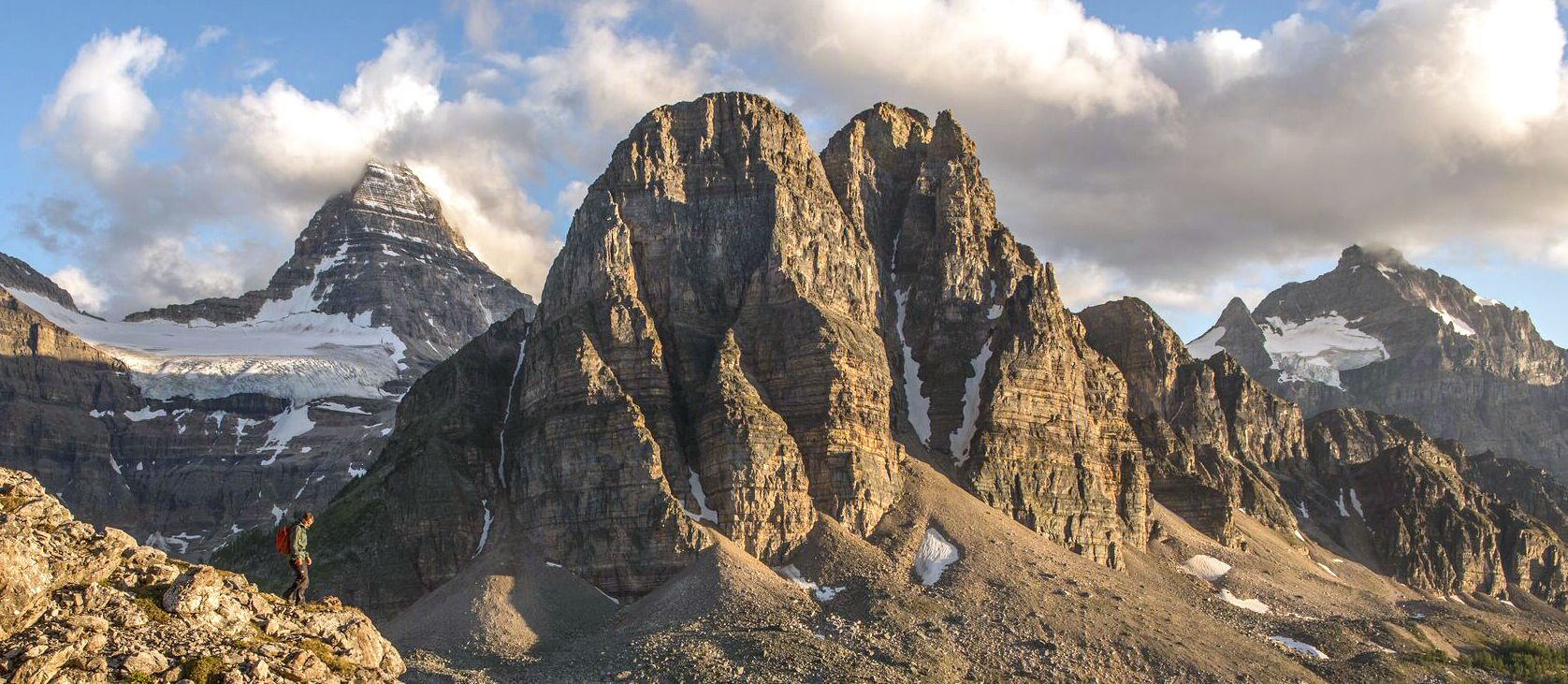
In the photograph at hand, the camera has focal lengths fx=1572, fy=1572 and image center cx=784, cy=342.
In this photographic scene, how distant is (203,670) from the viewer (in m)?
47.5

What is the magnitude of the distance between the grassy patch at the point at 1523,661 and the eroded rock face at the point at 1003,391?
38202 millimetres

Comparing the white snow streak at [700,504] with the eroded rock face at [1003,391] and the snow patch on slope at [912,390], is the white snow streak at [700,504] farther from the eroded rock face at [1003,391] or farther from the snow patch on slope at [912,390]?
the snow patch on slope at [912,390]

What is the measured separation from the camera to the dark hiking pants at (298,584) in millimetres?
57344

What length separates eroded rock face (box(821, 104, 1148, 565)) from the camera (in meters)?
172

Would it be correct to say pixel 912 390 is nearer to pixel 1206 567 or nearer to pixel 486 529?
pixel 1206 567

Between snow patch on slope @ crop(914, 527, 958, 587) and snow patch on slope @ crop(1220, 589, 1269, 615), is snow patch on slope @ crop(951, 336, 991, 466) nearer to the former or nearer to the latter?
snow patch on slope @ crop(914, 527, 958, 587)

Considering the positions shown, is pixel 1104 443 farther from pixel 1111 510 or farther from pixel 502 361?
pixel 502 361

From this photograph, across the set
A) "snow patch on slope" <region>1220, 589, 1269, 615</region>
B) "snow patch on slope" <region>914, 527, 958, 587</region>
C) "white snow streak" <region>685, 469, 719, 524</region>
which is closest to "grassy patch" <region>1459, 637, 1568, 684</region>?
"snow patch on slope" <region>1220, 589, 1269, 615</region>

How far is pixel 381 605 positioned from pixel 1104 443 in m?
89.0

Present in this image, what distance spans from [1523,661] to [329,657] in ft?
499

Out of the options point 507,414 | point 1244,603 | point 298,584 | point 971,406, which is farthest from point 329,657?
point 1244,603

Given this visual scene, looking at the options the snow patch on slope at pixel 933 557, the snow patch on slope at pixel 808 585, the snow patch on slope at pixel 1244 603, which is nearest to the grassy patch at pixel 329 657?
the snow patch on slope at pixel 808 585

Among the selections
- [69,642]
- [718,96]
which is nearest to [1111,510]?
[718,96]

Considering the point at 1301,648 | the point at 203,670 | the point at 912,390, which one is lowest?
the point at 1301,648
